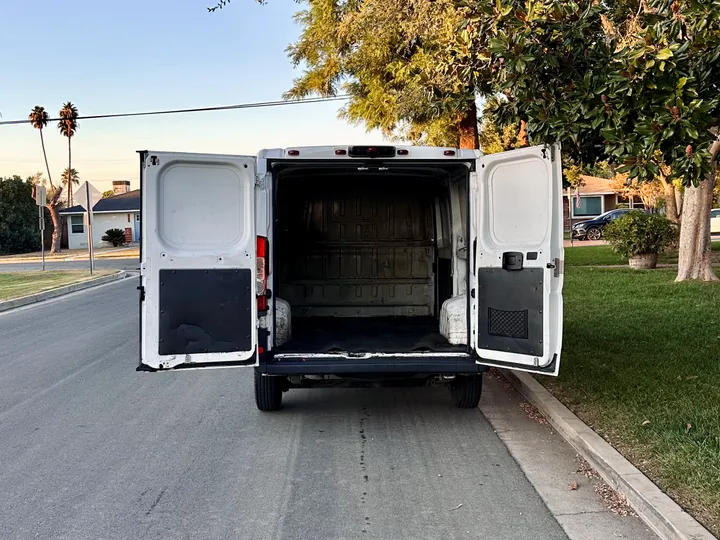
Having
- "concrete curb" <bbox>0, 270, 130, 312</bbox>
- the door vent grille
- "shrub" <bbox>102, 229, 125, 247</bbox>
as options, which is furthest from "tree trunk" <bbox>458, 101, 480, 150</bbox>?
"shrub" <bbox>102, 229, 125, 247</bbox>

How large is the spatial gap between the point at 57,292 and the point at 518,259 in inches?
614

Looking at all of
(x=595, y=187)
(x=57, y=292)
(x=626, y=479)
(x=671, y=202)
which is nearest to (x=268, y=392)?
(x=626, y=479)

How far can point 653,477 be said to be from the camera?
4.51 m

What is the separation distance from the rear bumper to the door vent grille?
0.36 metres

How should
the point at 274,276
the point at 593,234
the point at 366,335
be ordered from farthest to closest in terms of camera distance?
the point at 593,234 < the point at 366,335 < the point at 274,276

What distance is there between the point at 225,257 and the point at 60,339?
6.65 metres

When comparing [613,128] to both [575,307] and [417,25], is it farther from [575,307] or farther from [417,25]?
[417,25]

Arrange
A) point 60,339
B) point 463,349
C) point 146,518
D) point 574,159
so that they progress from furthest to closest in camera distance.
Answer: point 60,339
point 574,159
point 463,349
point 146,518

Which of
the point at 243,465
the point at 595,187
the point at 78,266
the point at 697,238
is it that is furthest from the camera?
the point at 595,187

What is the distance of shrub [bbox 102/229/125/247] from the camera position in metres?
47.0

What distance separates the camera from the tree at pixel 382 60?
13148 millimetres

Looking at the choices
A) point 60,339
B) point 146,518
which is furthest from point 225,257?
point 60,339

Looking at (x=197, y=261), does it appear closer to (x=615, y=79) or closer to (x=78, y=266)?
(x=615, y=79)

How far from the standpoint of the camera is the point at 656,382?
669 centimetres
